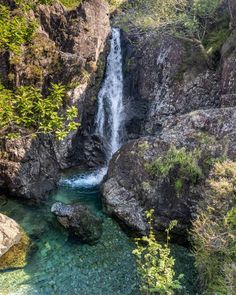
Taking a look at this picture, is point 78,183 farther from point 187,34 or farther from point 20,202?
point 187,34

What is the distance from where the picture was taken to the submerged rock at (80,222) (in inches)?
470

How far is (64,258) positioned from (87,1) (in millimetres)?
16674

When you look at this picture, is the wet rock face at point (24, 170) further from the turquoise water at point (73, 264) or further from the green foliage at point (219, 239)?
the green foliage at point (219, 239)

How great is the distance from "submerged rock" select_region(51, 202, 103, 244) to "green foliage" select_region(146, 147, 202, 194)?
3396 millimetres

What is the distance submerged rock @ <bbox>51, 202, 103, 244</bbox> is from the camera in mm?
11945

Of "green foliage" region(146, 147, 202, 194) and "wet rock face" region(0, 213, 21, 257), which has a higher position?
"green foliage" region(146, 147, 202, 194)

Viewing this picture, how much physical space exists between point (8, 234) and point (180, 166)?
745 centimetres

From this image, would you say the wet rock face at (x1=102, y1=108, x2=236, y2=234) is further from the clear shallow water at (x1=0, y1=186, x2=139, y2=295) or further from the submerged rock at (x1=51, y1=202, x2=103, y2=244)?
the submerged rock at (x1=51, y1=202, x2=103, y2=244)

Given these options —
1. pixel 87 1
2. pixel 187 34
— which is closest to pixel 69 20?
pixel 87 1

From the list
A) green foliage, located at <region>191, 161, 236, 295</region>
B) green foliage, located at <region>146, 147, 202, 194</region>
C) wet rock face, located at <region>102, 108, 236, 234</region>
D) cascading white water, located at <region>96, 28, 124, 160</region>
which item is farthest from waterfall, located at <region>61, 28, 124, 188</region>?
green foliage, located at <region>191, 161, 236, 295</region>

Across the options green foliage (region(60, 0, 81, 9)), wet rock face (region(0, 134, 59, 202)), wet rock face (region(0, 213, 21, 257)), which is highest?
green foliage (region(60, 0, 81, 9))

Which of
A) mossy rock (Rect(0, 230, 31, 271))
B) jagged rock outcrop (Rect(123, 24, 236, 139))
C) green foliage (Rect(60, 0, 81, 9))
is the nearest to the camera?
mossy rock (Rect(0, 230, 31, 271))

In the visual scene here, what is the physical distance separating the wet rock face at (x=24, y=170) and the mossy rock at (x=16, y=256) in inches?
137

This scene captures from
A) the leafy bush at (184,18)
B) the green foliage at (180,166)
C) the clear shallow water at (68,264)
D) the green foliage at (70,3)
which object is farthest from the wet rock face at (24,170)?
the green foliage at (70,3)
